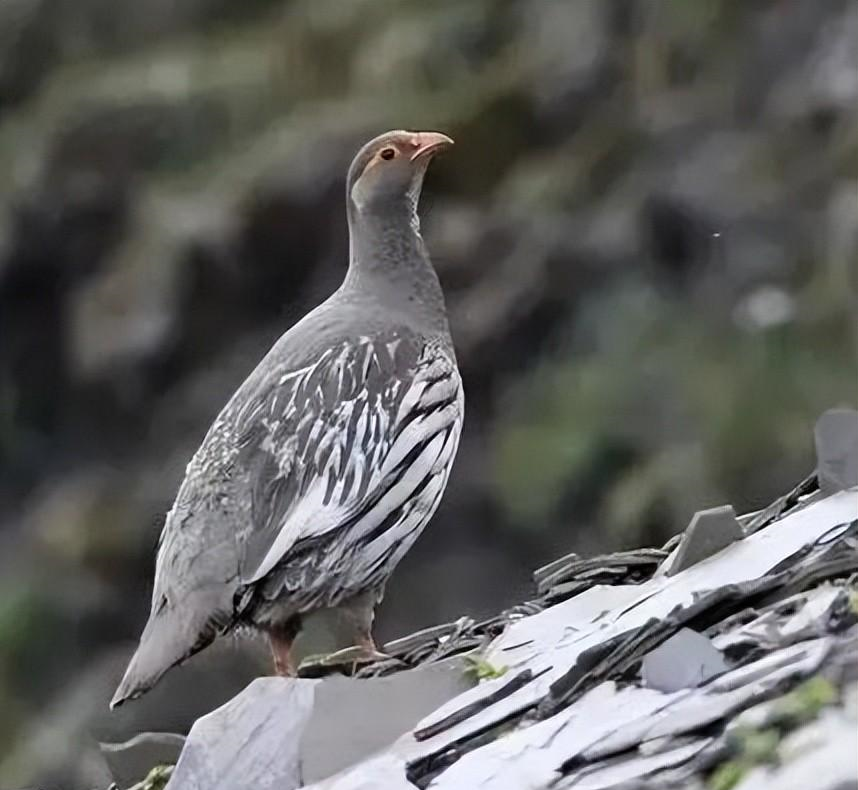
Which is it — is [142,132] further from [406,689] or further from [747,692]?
[747,692]

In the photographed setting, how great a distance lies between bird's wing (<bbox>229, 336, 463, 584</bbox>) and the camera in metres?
1.41

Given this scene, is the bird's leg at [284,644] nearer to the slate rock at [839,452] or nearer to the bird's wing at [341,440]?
the bird's wing at [341,440]

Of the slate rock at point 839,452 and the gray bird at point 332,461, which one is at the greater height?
the gray bird at point 332,461

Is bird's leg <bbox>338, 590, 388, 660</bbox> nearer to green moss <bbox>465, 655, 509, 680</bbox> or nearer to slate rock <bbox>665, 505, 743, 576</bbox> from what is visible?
green moss <bbox>465, 655, 509, 680</bbox>

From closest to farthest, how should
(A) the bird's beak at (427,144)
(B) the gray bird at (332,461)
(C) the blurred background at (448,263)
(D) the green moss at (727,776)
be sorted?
(D) the green moss at (727,776) < (B) the gray bird at (332,461) < (A) the bird's beak at (427,144) < (C) the blurred background at (448,263)

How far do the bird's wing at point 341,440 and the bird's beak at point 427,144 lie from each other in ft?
0.60

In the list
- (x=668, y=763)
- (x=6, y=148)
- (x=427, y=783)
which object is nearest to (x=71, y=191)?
(x=6, y=148)

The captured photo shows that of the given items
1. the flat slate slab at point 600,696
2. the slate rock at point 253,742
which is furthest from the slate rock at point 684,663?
the slate rock at point 253,742

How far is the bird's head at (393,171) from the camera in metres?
1.54

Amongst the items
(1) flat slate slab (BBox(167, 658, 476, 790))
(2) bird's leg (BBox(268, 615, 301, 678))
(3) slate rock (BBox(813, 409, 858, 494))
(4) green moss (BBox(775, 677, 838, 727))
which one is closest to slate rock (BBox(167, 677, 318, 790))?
(1) flat slate slab (BBox(167, 658, 476, 790))

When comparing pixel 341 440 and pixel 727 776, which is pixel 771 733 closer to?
pixel 727 776

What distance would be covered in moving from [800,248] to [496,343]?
0.34 m

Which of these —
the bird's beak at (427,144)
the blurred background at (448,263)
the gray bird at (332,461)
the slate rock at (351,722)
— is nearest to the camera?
the slate rock at (351,722)

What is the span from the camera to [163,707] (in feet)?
5.27
